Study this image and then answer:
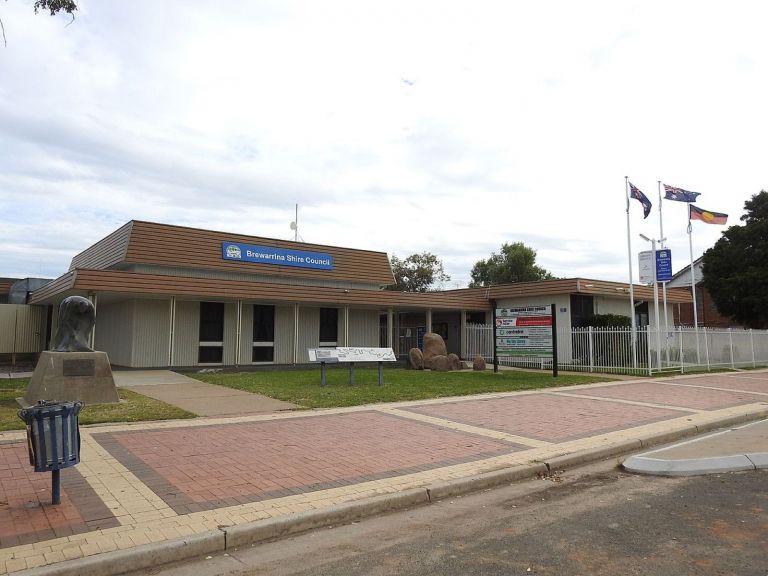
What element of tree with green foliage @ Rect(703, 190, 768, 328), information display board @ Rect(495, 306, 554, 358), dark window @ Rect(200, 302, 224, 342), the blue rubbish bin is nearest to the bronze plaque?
the blue rubbish bin

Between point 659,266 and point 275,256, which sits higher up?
point 275,256

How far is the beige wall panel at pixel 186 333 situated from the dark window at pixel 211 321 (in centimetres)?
21

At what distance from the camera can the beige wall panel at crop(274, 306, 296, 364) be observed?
2400 centimetres

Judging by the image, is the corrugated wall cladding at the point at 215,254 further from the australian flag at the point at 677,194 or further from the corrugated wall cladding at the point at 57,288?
the australian flag at the point at 677,194

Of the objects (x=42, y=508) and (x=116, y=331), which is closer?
(x=42, y=508)

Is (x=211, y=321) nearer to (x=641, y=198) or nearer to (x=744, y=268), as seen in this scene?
(x=641, y=198)

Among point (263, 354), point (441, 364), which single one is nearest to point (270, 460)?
point (441, 364)

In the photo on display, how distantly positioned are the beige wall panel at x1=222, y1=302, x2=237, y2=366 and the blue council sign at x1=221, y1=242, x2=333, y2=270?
2.04 meters

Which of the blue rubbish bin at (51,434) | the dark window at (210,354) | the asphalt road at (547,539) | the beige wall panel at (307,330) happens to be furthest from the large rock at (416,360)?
the blue rubbish bin at (51,434)

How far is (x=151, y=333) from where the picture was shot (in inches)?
830

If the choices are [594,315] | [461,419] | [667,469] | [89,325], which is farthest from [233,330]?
[667,469]

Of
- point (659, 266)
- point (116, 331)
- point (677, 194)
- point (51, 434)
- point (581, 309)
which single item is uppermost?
point (677, 194)

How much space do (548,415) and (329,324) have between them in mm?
15522

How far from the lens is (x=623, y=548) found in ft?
15.1
